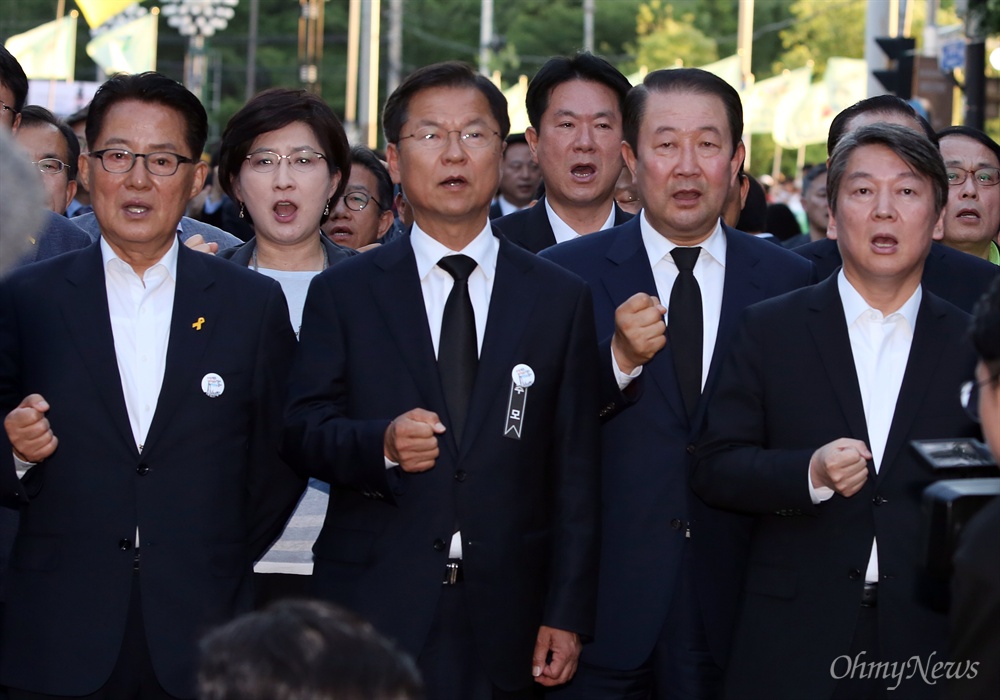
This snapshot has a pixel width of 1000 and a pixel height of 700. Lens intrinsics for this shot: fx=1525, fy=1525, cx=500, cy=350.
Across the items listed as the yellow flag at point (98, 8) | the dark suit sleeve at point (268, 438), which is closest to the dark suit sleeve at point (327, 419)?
the dark suit sleeve at point (268, 438)

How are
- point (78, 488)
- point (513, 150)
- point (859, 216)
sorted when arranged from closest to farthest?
point (78, 488), point (859, 216), point (513, 150)

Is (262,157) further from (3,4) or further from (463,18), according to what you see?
(3,4)

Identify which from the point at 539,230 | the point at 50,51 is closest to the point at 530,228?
the point at 539,230

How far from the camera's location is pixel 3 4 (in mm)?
65750

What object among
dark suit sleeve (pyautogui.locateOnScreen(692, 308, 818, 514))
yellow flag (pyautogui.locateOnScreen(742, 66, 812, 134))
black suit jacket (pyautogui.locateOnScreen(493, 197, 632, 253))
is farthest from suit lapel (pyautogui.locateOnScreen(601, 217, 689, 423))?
yellow flag (pyautogui.locateOnScreen(742, 66, 812, 134))

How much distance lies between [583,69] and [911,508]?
125 inches

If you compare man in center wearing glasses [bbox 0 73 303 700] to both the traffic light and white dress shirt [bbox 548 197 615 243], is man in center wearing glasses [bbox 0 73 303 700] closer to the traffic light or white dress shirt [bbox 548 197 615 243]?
white dress shirt [bbox 548 197 615 243]

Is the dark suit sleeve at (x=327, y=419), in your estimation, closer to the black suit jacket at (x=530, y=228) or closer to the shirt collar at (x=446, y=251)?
the shirt collar at (x=446, y=251)

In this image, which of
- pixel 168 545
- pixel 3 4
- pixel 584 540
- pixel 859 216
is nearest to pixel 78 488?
pixel 168 545

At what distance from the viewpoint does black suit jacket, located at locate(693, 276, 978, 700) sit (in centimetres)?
434

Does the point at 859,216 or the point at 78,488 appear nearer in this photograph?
the point at 78,488

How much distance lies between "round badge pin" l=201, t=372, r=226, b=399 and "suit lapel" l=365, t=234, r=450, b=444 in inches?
20.2

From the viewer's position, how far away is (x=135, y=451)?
14.2ft

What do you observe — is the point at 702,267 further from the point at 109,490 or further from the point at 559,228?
the point at 109,490
